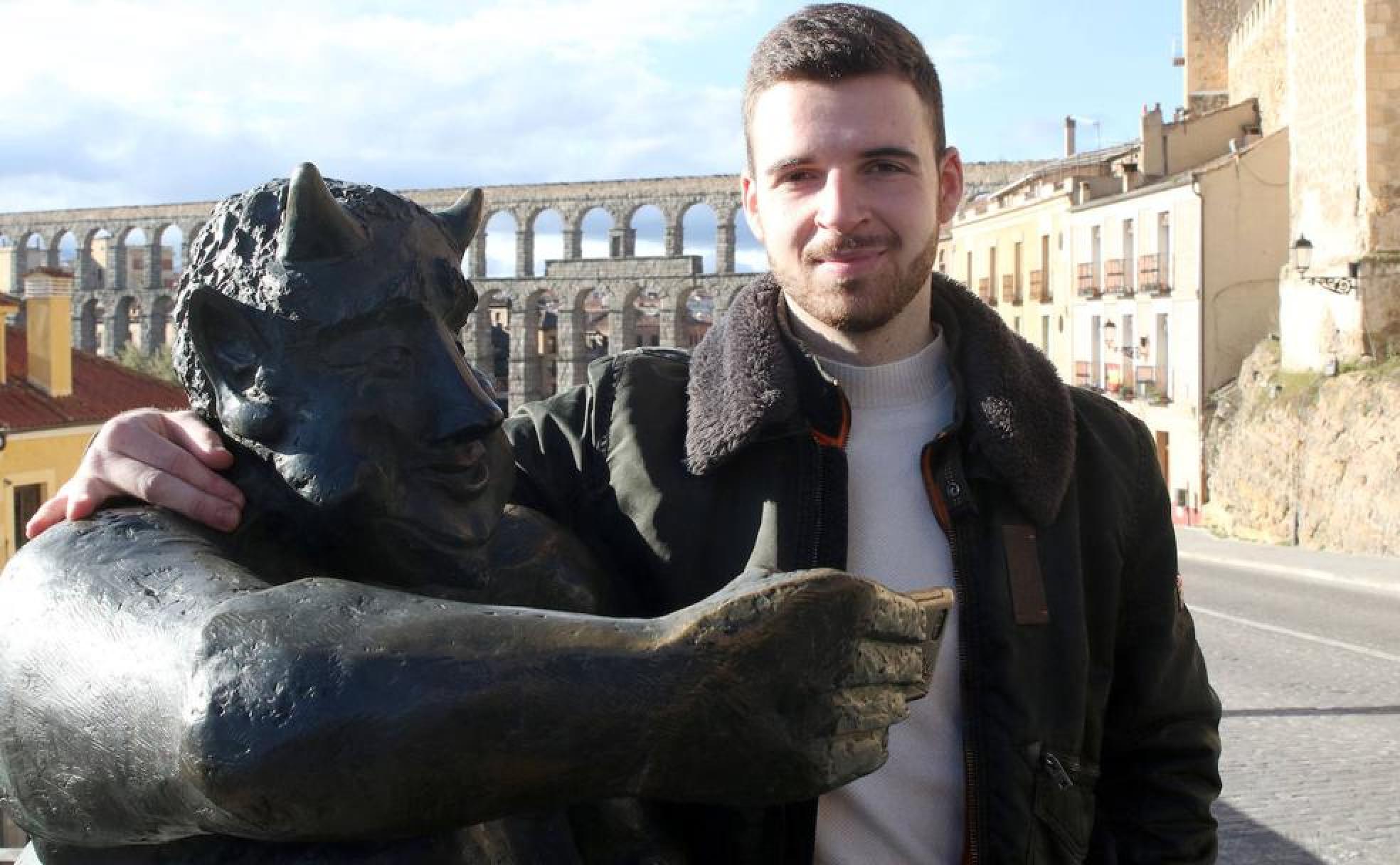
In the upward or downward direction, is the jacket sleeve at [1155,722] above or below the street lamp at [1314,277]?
below

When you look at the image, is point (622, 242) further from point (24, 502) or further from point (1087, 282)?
point (24, 502)

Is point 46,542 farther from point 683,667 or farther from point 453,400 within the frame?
point 683,667

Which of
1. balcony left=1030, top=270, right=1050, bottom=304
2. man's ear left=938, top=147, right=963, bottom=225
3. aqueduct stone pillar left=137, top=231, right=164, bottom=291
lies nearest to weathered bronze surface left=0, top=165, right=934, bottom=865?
man's ear left=938, top=147, right=963, bottom=225

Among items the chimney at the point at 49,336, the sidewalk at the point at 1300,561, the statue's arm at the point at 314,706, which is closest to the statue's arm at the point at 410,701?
Result: the statue's arm at the point at 314,706

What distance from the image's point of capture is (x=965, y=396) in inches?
81.6

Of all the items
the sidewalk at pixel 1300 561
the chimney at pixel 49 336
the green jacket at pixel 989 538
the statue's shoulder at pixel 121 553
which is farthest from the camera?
the chimney at pixel 49 336

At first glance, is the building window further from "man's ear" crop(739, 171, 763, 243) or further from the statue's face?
the statue's face

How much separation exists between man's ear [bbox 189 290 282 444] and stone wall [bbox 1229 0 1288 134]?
92.5 ft

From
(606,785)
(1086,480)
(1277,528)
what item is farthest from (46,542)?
(1277,528)

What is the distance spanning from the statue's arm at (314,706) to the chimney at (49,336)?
17722 millimetres

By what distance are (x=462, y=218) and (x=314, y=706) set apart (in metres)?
0.65

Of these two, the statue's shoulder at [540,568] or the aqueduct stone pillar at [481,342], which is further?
the aqueduct stone pillar at [481,342]

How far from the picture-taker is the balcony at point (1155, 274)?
24281 millimetres

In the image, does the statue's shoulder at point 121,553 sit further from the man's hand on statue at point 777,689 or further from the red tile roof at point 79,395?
the red tile roof at point 79,395
